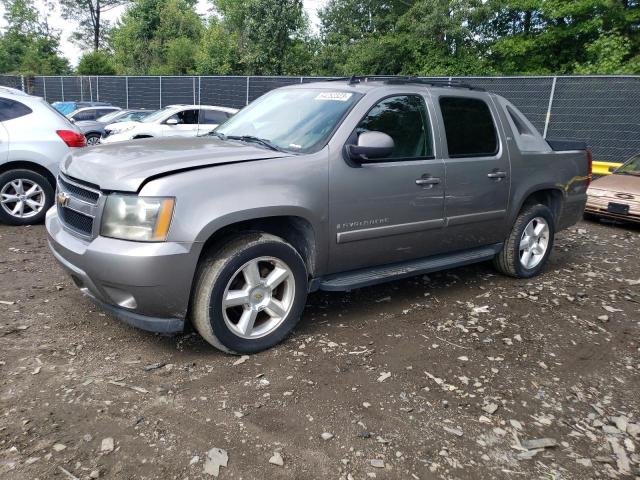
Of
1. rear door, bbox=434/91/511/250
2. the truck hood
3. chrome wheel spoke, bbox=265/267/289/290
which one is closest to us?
the truck hood

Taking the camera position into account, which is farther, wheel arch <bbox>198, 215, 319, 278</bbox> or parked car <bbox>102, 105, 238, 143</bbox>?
parked car <bbox>102, 105, 238, 143</bbox>

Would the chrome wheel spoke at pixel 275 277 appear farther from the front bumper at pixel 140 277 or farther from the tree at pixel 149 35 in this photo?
the tree at pixel 149 35

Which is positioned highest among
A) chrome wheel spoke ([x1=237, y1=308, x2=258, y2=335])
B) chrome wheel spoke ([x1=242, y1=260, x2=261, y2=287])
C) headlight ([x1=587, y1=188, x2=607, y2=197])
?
chrome wheel spoke ([x1=242, y1=260, x2=261, y2=287])

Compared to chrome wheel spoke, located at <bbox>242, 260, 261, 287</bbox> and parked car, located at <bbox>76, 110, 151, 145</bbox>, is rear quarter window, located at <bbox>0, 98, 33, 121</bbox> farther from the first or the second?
parked car, located at <bbox>76, 110, 151, 145</bbox>

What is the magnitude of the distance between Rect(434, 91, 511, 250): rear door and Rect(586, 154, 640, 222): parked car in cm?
→ 421

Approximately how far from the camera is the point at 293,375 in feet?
10.6

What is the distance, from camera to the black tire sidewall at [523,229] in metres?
5.16

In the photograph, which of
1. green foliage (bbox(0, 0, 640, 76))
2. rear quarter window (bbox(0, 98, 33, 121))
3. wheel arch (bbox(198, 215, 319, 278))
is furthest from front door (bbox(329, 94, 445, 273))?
green foliage (bbox(0, 0, 640, 76))

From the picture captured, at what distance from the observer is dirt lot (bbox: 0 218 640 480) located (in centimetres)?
249

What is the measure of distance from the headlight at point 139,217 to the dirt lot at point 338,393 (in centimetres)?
84

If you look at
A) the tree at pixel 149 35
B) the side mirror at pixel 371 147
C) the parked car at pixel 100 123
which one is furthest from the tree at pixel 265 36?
the side mirror at pixel 371 147

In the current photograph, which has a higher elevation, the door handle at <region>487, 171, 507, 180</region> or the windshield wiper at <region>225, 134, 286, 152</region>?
the windshield wiper at <region>225, 134, 286, 152</region>

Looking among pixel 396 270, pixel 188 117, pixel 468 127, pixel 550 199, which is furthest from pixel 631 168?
pixel 188 117

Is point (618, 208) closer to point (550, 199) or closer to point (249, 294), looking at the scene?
point (550, 199)
